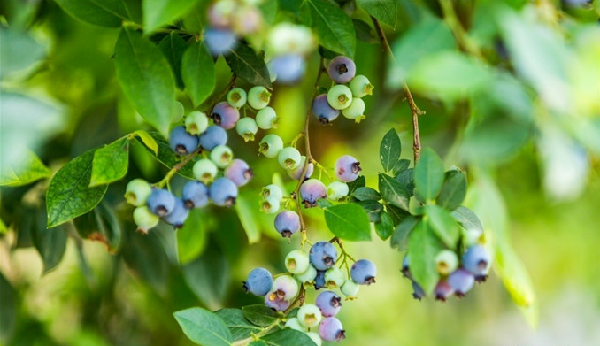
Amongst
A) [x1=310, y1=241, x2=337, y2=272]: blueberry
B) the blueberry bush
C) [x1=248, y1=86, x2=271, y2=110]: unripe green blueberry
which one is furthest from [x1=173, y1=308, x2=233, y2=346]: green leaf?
[x1=248, y1=86, x2=271, y2=110]: unripe green blueberry

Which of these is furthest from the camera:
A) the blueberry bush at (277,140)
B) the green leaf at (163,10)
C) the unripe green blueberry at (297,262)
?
the unripe green blueberry at (297,262)

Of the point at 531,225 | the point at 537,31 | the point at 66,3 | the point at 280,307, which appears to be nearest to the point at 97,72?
the point at 66,3

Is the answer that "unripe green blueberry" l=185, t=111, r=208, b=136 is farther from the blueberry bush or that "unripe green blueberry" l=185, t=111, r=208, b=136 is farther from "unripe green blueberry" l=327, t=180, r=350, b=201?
"unripe green blueberry" l=327, t=180, r=350, b=201

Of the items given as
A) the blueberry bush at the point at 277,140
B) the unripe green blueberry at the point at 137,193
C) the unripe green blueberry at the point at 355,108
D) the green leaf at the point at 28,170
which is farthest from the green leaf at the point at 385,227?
the green leaf at the point at 28,170

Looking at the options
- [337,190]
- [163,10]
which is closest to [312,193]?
[337,190]

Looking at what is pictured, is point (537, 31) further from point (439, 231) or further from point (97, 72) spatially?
point (97, 72)

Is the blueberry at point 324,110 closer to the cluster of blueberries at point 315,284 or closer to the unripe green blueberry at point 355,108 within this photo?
the unripe green blueberry at point 355,108
